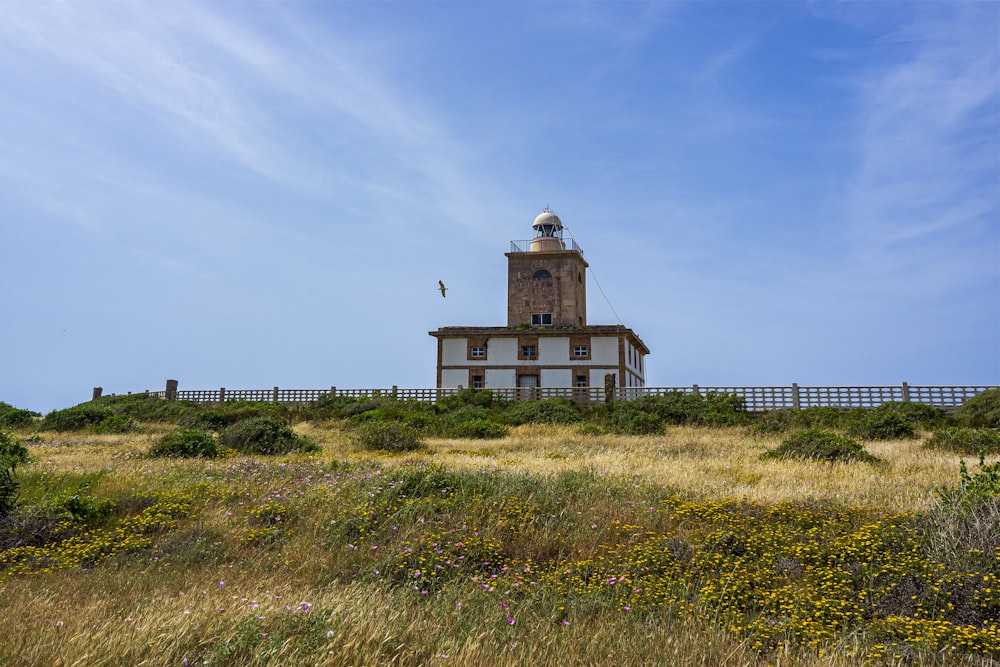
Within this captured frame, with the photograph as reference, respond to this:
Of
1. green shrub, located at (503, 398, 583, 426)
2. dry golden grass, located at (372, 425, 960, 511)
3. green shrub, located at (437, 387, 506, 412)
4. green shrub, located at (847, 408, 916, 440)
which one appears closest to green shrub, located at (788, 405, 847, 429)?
green shrub, located at (847, 408, 916, 440)

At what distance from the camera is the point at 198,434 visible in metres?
18.2

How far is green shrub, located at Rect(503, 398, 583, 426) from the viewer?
30328 millimetres

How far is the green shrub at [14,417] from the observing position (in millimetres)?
30812

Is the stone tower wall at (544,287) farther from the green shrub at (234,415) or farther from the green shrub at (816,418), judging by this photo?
the green shrub at (816,418)

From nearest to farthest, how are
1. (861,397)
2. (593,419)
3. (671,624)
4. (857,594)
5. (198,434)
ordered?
1. (671,624)
2. (857,594)
3. (198,434)
4. (593,419)
5. (861,397)

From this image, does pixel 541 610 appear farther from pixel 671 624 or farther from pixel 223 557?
pixel 223 557

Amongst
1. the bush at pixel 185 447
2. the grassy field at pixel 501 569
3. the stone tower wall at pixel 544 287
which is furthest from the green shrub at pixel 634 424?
the stone tower wall at pixel 544 287

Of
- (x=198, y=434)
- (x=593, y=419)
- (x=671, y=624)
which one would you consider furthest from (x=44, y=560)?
(x=593, y=419)

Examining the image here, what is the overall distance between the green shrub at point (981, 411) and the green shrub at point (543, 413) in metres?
15.2

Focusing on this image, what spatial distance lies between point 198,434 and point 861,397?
29.5m

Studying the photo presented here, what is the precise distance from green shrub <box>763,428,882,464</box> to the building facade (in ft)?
80.0

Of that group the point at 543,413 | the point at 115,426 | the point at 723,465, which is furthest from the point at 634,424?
the point at 115,426

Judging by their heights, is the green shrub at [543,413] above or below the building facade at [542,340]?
below

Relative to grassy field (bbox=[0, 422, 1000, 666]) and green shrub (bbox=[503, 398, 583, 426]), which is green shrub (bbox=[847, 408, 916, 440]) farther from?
green shrub (bbox=[503, 398, 583, 426])
